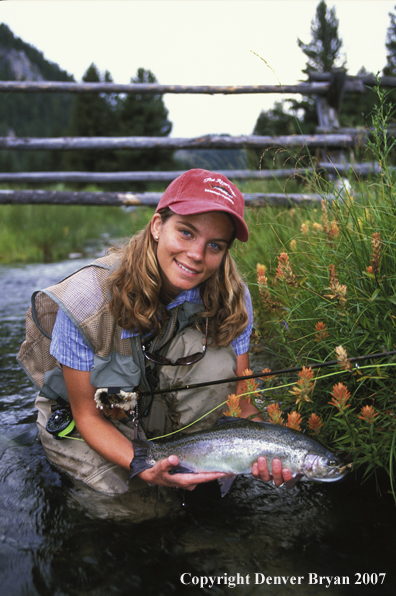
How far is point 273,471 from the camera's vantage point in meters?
1.96

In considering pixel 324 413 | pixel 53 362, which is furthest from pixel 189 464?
pixel 53 362

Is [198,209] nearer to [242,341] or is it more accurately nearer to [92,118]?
[242,341]

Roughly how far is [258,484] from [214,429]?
66 cm

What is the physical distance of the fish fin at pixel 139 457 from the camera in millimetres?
2148

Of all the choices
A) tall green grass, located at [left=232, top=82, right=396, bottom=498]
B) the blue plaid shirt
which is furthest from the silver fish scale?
the blue plaid shirt

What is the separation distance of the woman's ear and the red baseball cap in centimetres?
6

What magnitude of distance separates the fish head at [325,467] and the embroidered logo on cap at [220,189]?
4.05ft

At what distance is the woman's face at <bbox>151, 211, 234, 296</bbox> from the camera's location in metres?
2.29

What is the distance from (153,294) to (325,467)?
45.6 inches

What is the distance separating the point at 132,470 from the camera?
2150 millimetres

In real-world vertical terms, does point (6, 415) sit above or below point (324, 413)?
below

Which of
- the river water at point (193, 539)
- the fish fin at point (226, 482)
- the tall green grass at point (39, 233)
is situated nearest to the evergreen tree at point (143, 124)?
the tall green grass at point (39, 233)

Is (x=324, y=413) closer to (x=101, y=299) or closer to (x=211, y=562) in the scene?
(x=211, y=562)

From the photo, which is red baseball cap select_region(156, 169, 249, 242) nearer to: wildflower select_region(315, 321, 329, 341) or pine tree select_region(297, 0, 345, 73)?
wildflower select_region(315, 321, 329, 341)
